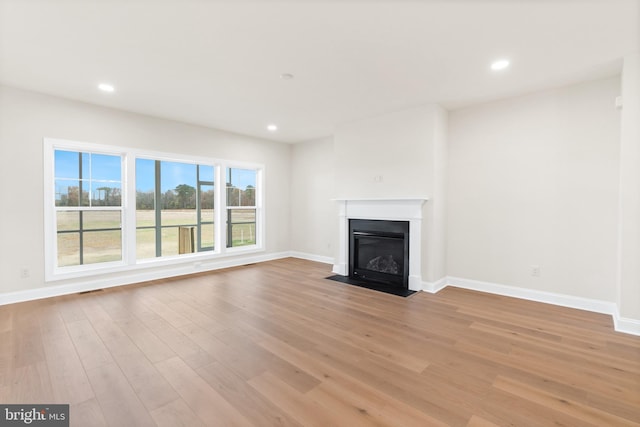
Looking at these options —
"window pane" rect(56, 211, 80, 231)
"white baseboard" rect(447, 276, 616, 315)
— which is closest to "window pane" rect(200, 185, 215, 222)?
"window pane" rect(56, 211, 80, 231)

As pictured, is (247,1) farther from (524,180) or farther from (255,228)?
(255,228)

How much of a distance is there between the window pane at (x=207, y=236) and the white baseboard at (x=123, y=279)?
1.65 ft

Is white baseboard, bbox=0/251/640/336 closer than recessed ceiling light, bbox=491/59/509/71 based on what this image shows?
No

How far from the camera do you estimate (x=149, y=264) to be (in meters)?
4.74

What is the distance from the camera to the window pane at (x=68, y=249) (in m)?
4.26

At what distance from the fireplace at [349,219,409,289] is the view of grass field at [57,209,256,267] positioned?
265cm

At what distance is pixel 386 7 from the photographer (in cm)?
213

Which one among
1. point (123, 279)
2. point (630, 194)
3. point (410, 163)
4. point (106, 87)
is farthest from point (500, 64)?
point (123, 279)

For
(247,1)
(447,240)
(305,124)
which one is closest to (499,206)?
(447,240)

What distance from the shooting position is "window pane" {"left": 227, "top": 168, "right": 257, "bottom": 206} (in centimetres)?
608

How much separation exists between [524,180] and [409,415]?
3.46 metres

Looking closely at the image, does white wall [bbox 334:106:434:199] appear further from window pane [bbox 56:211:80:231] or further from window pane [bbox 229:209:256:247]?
window pane [bbox 56:211:80:231]

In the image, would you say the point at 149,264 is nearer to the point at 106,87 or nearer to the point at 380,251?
the point at 106,87

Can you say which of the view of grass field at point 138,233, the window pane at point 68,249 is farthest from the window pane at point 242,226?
the window pane at point 68,249
